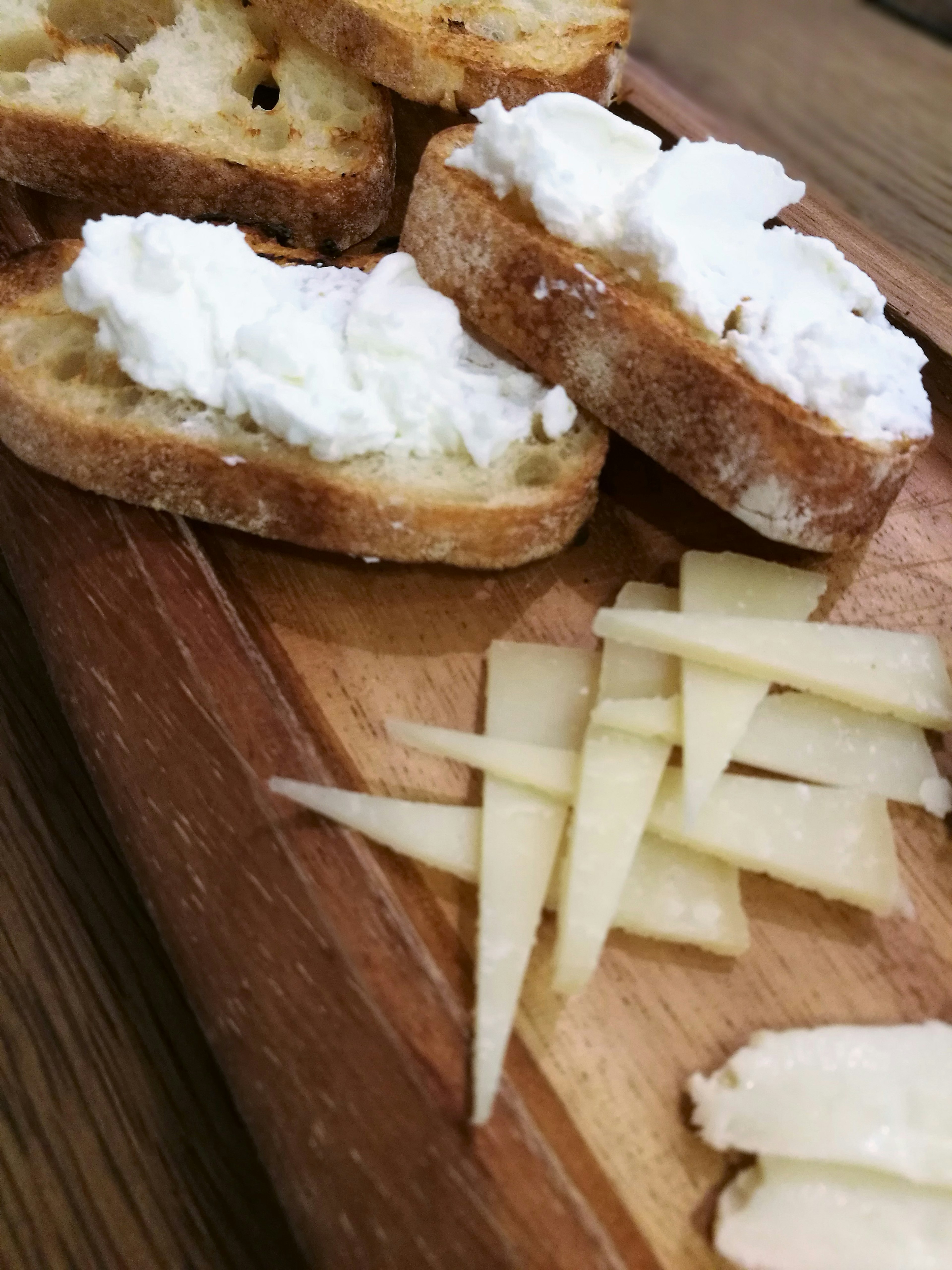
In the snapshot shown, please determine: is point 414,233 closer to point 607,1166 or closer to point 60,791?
point 60,791

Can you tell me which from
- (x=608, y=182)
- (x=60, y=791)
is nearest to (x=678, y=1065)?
(x=60, y=791)

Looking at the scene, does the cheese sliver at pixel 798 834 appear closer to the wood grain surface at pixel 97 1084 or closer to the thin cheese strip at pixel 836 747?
the thin cheese strip at pixel 836 747

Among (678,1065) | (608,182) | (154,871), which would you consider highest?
(608,182)

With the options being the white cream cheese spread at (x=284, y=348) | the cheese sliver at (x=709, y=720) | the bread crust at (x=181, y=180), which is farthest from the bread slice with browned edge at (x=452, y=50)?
the cheese sliver at (x=709, y=720)

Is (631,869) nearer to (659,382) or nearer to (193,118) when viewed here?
(659,382)

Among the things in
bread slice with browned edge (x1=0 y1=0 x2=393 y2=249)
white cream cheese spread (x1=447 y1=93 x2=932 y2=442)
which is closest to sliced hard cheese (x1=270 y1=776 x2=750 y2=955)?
white cream cheese spread (x1=447 y1=93 x2=932 y2=442)

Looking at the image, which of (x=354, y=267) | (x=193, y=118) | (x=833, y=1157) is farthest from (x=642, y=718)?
(x=193, y=118)
